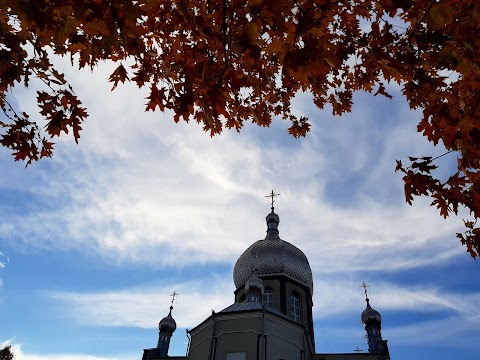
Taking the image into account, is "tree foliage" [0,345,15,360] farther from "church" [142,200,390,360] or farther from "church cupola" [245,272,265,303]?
"church cupola" [245,272,265,303]

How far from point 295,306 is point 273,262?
334 centimetres

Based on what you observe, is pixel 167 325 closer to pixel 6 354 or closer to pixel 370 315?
pixel 6 354

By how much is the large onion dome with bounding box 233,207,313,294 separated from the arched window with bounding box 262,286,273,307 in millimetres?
1163

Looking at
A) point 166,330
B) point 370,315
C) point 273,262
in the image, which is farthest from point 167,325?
point 370,315

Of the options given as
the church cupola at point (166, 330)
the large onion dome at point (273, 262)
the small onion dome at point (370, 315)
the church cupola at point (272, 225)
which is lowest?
the church cupola at point (166, 330)

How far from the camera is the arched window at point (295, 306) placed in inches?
952

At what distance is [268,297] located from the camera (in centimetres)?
2430

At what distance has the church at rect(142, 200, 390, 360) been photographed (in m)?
17.4

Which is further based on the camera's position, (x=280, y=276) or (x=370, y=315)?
(x=370, y=315)

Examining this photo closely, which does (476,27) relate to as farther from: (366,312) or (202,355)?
(366,312)

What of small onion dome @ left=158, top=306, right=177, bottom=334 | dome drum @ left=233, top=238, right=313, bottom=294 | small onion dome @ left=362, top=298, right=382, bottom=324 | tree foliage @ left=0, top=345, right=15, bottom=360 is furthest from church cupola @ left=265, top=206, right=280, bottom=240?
tree foliage @ left=0, top=345, right=15, bottom=360

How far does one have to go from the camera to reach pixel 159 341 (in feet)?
94.1

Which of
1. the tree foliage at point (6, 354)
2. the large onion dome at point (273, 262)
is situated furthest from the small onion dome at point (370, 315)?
the tree foliage at point (6, 354)

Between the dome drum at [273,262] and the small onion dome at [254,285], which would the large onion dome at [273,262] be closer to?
the dome drum at [273,262]
